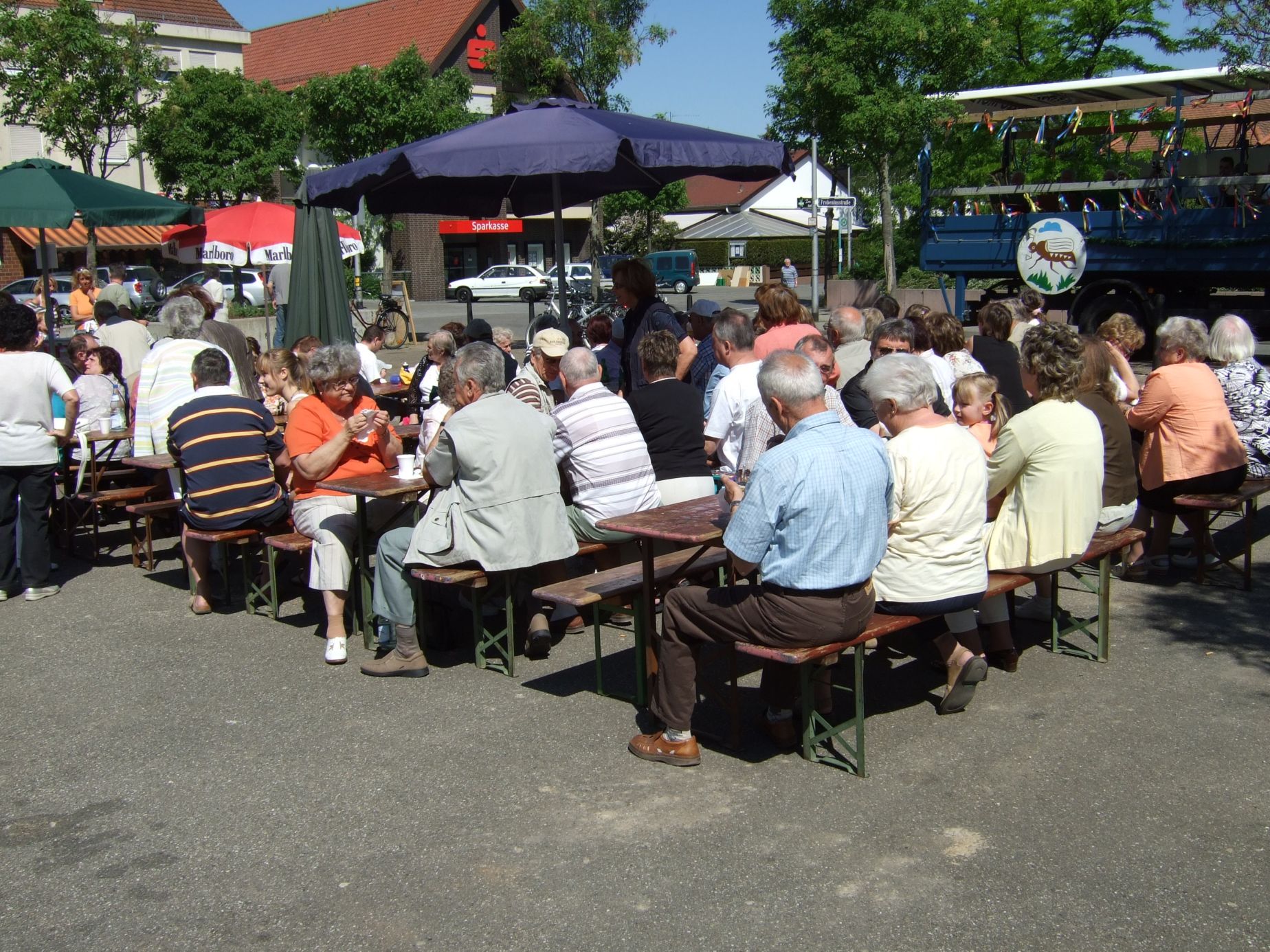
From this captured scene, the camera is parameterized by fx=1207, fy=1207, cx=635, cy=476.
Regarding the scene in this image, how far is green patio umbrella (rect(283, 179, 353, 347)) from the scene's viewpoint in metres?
9.81

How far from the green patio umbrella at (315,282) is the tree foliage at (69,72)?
23888mm

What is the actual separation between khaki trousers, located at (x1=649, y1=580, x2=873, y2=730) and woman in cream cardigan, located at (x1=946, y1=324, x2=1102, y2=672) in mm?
1192

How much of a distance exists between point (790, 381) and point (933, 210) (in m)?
13.3

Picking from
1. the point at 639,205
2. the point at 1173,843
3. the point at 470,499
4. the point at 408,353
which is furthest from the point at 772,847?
the point at 639,205

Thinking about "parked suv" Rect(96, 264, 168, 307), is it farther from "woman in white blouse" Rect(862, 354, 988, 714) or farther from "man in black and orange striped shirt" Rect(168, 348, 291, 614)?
"woman in white blouse" Rect(862, 354, 988, 714)

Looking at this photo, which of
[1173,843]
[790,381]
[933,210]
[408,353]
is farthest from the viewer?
[408,353]

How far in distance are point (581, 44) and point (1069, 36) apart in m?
12.6

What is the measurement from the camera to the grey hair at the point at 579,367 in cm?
588

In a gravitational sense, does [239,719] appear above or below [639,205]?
below

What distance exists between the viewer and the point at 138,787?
4.41 metres

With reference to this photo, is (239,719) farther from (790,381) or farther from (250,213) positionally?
(250,213)

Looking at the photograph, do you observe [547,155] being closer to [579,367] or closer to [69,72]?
[579,367]

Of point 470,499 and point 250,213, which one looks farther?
point 250,213

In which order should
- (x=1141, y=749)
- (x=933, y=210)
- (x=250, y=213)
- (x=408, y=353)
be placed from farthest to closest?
(x=408, y=353) → (x=933, y=210) → (x=250, y=213) → (x=1141, y=749)
